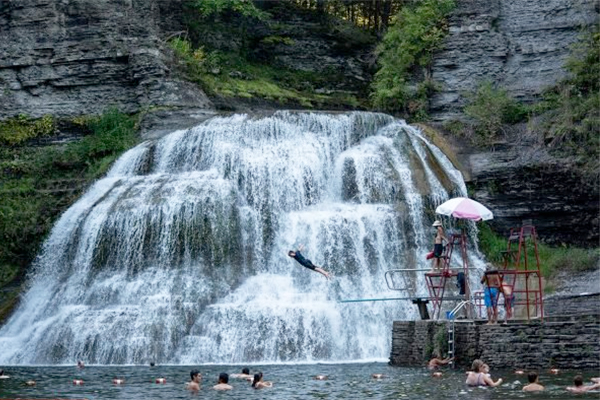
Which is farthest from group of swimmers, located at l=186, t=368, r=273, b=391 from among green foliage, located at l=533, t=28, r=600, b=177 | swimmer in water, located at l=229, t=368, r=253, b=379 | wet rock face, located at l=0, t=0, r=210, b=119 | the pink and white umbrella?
wet rock face, located at l=0, t=0, r=210, b=119

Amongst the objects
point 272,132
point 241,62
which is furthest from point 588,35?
point 241,62

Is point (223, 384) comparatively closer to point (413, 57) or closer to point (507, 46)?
point (413, 57)

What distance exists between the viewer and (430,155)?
1441 inches

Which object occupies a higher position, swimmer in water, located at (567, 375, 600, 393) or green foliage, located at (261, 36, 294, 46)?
green foliage, located at (261, 36, 294, 46)

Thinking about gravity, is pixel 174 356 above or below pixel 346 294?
below

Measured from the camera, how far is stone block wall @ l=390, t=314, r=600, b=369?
21.9 metres

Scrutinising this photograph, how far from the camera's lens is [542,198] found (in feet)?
116

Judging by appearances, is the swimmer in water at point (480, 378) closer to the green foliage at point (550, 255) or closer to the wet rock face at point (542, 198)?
the green foliage at point (550, 255)

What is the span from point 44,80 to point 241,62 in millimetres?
9348

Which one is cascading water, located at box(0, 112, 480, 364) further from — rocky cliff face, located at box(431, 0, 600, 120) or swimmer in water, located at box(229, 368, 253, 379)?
swimmer in water, located at box(229, 368, 253, 379)

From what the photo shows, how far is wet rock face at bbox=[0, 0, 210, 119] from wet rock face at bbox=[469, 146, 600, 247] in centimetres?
1214

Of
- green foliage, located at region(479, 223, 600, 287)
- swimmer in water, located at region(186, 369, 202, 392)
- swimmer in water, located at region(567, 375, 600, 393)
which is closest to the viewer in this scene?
swimmer in water, located at region(567, 375, 600, 393)

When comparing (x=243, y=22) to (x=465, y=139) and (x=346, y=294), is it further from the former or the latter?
(x=346, y=294)

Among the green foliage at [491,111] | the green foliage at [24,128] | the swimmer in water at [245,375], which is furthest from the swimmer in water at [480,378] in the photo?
the green foliage at [24,128]
